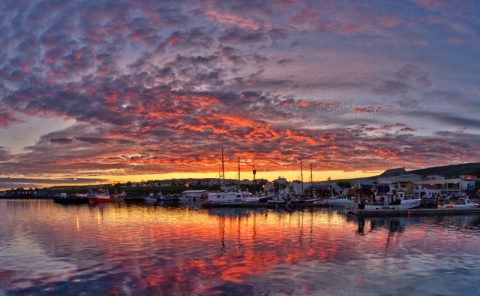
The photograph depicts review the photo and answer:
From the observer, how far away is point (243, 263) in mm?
31656

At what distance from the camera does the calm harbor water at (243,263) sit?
24.7 meters

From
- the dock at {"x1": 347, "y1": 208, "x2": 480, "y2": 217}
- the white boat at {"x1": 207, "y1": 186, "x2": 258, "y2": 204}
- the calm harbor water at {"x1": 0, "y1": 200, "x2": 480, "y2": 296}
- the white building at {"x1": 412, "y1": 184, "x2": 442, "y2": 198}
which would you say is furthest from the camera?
the white building at {"x1": 412, "y1": 184, "x2": 442, "y2": 198}

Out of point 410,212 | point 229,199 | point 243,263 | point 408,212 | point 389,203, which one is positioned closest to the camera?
point 243,263

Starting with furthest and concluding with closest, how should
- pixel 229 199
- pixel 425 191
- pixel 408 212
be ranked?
pixel 425 191 → pixel 229 199 → pixel 408 212

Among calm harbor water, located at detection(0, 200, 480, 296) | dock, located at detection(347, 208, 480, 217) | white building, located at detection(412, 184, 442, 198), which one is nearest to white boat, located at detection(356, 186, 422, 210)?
dock, located at detection(347, 208, 480, 217)

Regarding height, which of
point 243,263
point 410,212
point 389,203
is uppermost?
point 243,263

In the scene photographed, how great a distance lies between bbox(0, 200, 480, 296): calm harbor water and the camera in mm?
24734

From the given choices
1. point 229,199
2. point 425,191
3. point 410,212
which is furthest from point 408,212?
point 425,191

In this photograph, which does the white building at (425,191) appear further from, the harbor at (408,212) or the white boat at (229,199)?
the white boat at (229,199)

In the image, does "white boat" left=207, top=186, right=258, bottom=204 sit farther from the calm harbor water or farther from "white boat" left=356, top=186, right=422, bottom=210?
the calm harbor water

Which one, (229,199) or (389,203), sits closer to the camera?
(389,203)

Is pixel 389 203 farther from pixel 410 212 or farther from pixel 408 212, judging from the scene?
pixel 408 212

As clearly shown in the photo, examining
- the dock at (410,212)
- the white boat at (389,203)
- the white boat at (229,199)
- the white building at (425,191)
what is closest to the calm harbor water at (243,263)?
the dock at (410,212)

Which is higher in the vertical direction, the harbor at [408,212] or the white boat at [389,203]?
the white boat at [389,203]
